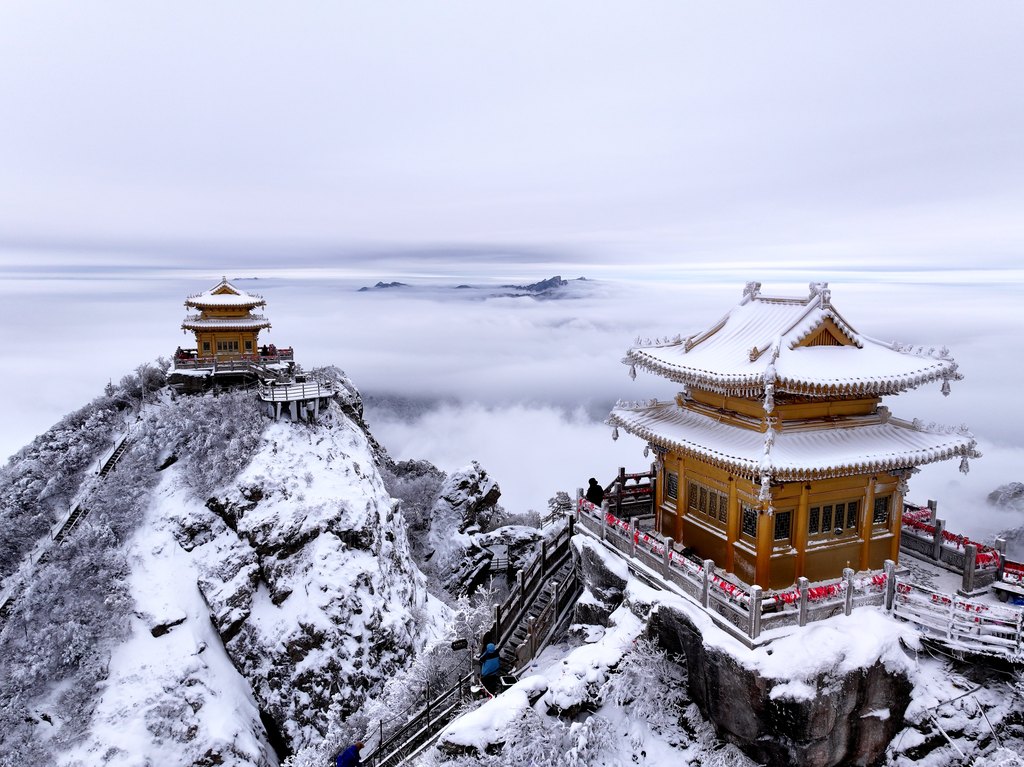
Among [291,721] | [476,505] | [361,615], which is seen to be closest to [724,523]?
[361,615]

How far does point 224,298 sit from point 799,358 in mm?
41548

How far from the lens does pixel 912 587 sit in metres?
16.4

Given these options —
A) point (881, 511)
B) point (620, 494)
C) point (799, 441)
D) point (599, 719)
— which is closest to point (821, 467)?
point (799, 441)

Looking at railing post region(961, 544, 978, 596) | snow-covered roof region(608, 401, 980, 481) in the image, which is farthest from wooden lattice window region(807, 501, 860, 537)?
railing post region(961, 544, 978, 596)

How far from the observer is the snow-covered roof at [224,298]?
44906 mm

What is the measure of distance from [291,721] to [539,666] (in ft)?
61.6

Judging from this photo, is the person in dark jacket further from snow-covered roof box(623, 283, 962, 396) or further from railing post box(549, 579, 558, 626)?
snow-covered roof box(623, 283, 962, 396)

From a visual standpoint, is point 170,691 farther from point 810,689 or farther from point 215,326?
point 810,689

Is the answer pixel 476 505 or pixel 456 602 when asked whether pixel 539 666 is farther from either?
pixel 476 505

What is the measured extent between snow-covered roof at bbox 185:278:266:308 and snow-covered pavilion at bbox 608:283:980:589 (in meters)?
35.7

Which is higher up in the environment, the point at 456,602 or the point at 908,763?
the point at 908,763

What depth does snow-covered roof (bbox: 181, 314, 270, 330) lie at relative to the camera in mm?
45438

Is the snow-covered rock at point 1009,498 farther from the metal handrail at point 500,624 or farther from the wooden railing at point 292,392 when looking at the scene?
the wooden railing at point 292,392

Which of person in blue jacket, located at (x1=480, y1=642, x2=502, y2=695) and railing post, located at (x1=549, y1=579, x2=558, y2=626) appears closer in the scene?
person in blue jacket, located at (x1=480, y1=642, x2=502, y2=695)
